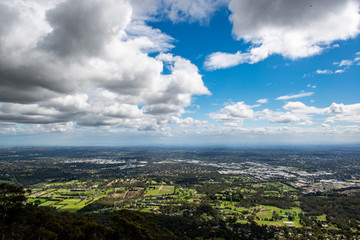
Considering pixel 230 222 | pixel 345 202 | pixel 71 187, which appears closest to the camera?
pixel 230 222

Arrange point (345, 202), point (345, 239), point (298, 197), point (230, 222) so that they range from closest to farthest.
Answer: point (345, 239), point (230, 222), point (345, 202), point (298, 197)

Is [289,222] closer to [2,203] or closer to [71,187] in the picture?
[2,203]

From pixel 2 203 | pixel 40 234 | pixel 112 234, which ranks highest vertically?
pixel 2 203

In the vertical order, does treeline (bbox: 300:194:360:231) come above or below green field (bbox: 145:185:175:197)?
above

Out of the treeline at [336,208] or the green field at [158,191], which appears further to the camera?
the green field at [158,191]

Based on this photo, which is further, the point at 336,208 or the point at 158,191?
the point at 158,191

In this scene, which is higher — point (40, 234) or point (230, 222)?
point (40, 234)

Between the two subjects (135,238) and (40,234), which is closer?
(40,234)

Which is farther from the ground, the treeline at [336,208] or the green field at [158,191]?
the treeline at [336,208]

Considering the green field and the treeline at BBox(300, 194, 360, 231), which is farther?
the green field

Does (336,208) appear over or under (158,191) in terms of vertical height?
over

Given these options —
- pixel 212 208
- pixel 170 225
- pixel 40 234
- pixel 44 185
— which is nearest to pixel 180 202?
pixel 212 208
